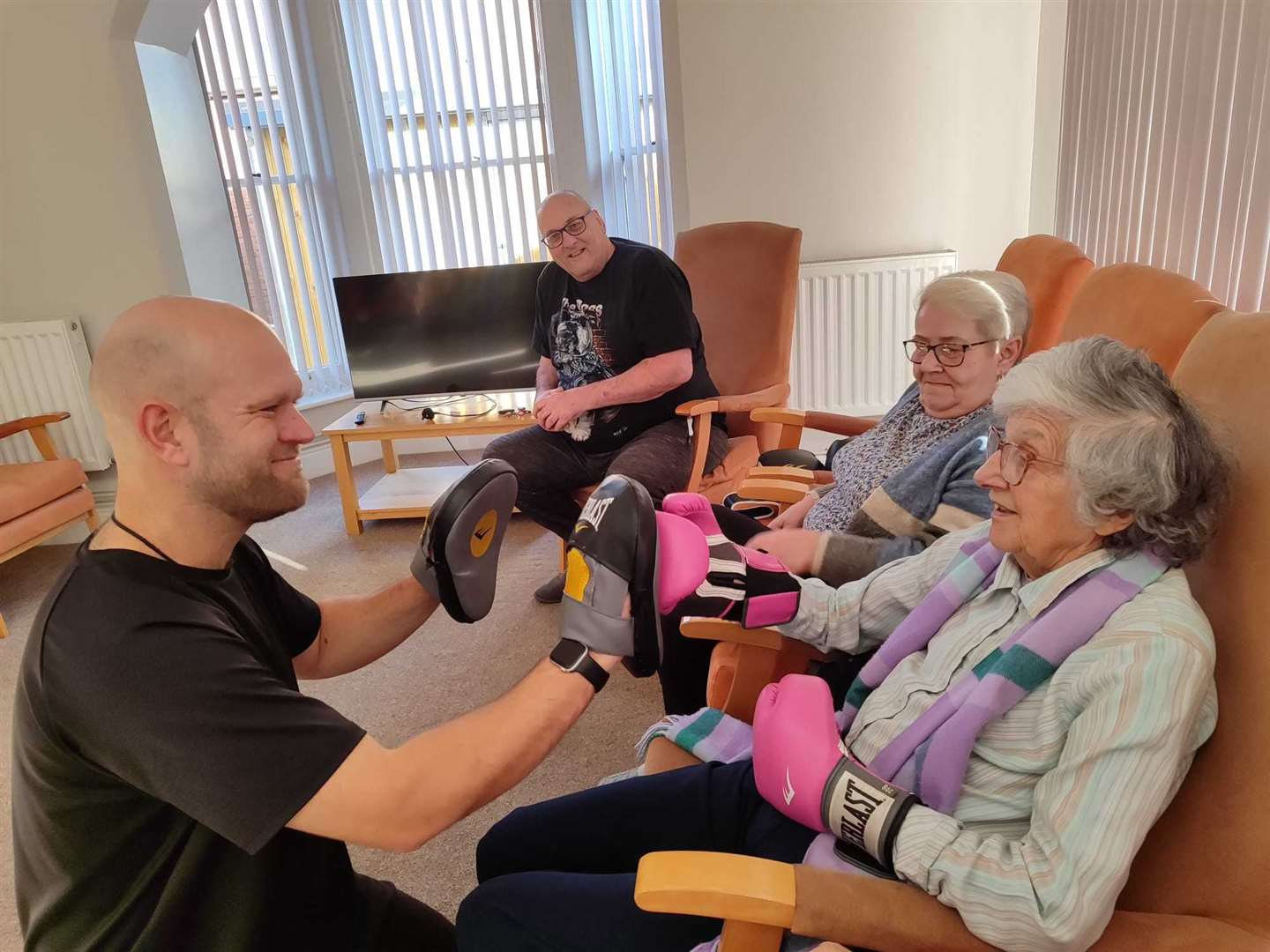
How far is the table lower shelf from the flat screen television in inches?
15.8

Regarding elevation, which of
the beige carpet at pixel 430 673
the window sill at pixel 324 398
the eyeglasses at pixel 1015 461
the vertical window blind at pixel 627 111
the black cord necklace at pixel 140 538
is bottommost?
the beige carpet at pixel 430 673

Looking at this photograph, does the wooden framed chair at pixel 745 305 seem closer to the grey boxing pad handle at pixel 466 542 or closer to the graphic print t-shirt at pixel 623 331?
the graphic print t-shirt at pixel 623 331

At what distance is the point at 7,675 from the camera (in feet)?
8.74

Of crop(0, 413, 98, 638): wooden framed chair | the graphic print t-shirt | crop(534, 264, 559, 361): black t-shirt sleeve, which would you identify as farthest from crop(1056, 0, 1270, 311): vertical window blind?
crop(0, 413, 98, 638): wooden framed chair

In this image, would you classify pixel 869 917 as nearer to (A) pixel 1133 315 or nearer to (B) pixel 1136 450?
(B) pixel 1136 450

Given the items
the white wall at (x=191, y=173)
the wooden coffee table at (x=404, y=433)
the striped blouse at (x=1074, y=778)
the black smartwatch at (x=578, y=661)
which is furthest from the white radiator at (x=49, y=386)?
the striped blouse at (x=1074, y=778)

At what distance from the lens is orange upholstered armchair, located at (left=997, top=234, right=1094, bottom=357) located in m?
1.96

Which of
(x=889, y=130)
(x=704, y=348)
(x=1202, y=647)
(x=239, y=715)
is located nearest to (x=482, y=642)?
(x=704, y=348)

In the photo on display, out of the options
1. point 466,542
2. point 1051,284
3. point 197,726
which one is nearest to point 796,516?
point 1051,284

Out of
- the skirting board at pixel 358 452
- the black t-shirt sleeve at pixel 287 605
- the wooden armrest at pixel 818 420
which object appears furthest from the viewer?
the skirting board at pixel 358 452

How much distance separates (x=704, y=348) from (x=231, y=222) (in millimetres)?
2482

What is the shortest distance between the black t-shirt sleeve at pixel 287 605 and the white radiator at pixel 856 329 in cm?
285

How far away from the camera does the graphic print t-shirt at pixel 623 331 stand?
251 centimetres

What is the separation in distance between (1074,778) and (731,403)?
174cm
